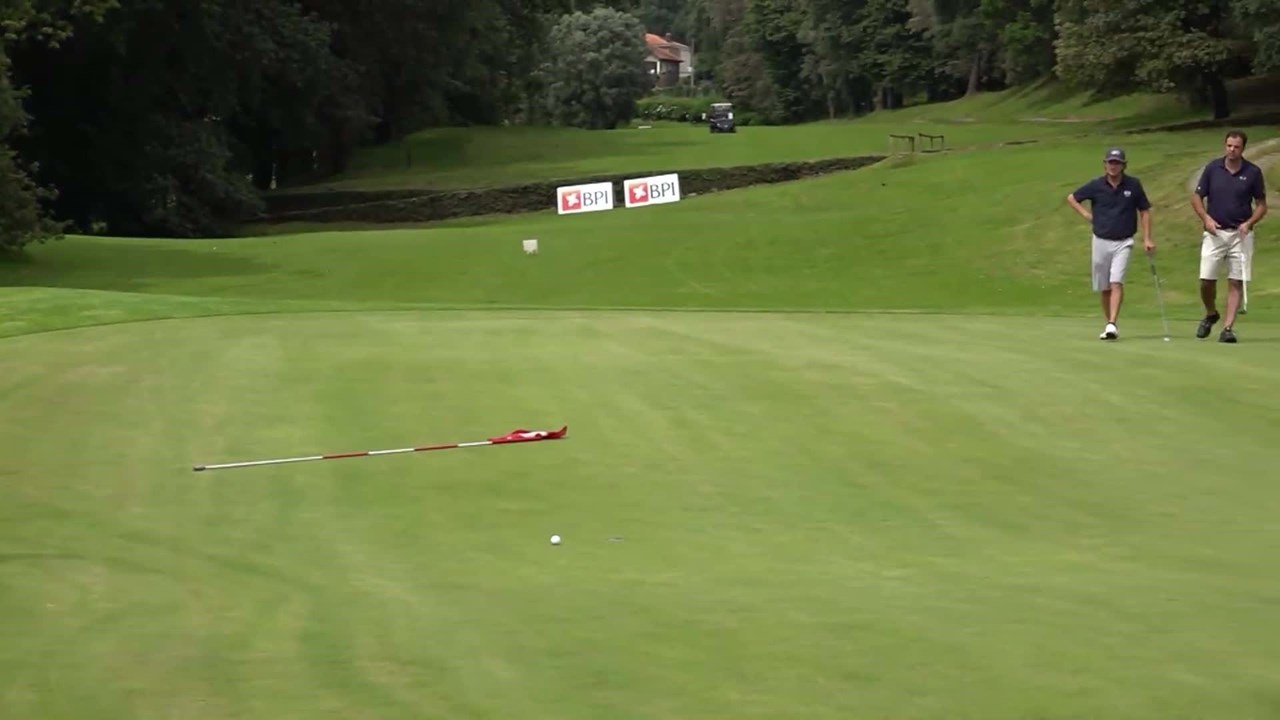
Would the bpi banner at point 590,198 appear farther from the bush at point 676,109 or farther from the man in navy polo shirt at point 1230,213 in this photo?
the bush at point 676,109

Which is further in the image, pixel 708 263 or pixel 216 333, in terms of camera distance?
pixel 708 263

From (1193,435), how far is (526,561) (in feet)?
16.9

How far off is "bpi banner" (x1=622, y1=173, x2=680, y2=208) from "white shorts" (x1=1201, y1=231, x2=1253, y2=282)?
112 ft

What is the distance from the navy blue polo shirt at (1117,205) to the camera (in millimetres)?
16906

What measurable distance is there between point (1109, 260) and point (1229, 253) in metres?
1.16

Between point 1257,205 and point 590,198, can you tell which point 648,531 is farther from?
point 590,198

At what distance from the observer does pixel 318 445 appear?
1112cm

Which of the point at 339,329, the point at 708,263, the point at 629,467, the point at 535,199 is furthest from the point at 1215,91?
the point at 629,467

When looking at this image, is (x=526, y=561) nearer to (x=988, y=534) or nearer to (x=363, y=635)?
(x=363, y=635)

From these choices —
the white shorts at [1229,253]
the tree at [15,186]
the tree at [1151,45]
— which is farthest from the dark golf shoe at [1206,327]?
the tree at [1151,45]

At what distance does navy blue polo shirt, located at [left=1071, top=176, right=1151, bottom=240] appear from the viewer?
1691 centimetres

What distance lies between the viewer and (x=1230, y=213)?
16.8 meters

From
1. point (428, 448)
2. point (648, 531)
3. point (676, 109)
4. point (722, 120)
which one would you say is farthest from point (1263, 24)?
point (676, 109)

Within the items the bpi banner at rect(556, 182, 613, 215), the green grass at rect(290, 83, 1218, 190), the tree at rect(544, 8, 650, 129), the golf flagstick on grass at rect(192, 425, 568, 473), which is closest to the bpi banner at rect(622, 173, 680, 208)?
the bpi banner at rect(556, 182, 613, 215)
